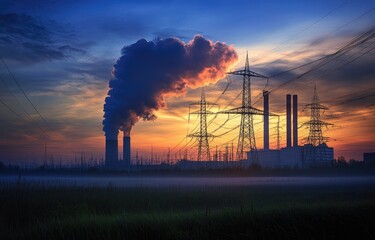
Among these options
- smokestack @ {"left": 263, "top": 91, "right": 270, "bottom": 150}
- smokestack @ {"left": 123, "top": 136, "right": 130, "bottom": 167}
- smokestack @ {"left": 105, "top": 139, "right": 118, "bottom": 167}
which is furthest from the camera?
smokestack @ {"left": 263, "top": 91, "right": 270, "bottom": 150}

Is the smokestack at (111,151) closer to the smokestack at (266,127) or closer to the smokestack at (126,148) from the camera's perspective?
the smokestack at (126,148)

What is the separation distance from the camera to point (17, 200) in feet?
72.0

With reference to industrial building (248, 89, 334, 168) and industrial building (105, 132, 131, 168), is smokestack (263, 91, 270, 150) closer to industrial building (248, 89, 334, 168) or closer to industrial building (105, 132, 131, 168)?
industrial building (248, 89, 334, 168)

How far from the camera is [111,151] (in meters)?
65.7

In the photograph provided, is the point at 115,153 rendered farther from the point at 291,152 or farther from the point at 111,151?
the point at 291,152

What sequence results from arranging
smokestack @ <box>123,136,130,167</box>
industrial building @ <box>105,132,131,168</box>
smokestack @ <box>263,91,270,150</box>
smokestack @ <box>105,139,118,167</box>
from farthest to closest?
1. smokestack @ <box>263,91,270,150</box>
2. smokestack @ <box>123,136,130,167</box>
3. industrial building @ <box>105,132,131,168</box>
4. smokestack @ <box>105,139,118,167</box>

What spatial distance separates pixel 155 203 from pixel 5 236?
10.3 metres

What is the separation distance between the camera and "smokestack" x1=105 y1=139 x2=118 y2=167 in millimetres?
61819

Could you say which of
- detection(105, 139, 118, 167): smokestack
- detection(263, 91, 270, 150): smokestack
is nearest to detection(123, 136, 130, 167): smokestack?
detection(105, 139, 118, 167): smokestack

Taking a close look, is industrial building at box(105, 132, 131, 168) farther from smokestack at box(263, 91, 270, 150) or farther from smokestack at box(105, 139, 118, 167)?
smokestack at box(263, 91, 270, 150)

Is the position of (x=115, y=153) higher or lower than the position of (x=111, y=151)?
lower

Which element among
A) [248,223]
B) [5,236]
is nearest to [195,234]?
[248,223]

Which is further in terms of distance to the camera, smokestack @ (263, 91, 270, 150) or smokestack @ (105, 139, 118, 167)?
smokestack @ (263, 91, 270, 150)

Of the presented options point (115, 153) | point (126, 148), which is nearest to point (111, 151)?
point (115, 153)
